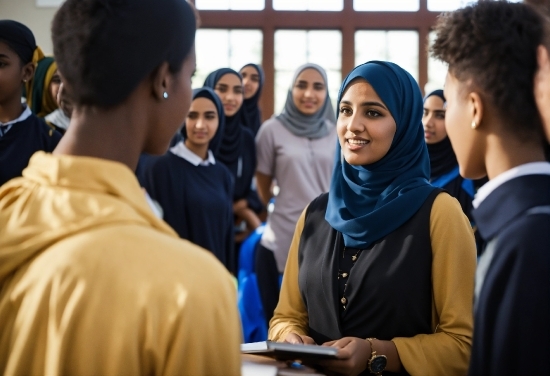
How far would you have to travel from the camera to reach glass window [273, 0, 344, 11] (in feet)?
32.4

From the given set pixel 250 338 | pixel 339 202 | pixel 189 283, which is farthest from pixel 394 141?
pixel 250 338

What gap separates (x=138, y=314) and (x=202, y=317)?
9 cm

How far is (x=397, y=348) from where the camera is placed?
77.2 inches

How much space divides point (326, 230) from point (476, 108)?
87 cm

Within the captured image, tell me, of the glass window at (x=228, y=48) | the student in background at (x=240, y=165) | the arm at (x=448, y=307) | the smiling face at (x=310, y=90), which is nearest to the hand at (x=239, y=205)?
the student in background at (x=240, y=165)

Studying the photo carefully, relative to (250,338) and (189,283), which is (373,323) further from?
(250,338)

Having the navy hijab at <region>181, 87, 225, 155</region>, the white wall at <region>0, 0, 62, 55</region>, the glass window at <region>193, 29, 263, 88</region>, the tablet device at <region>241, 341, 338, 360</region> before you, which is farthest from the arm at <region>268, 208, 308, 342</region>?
the white wall at <region>0, 0, 62, 55</region>

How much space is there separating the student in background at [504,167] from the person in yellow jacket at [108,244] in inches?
19.4

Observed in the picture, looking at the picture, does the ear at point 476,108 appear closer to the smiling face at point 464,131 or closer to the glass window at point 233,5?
the smiling face at point 464,131

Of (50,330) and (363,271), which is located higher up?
(50,330)

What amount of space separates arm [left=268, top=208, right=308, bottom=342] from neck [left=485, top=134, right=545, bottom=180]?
37.9 inches

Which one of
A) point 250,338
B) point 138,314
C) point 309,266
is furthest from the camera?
point 250,338

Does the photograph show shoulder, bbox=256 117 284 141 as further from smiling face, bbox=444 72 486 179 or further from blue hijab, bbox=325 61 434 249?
smiling face, bbox=444 72 486 179

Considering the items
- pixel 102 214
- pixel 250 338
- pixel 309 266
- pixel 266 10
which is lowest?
pixel 250 338
